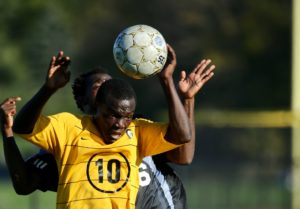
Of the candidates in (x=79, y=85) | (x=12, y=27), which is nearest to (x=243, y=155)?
(x=12, y=27)

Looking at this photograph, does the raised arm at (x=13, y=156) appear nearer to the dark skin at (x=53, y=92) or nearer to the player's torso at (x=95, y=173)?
the dark skin at (x=53, y=92)

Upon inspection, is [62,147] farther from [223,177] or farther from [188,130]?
[223,177]

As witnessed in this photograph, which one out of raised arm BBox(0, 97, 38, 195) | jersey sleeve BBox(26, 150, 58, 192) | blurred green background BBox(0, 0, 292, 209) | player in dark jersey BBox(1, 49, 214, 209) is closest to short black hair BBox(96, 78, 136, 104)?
player in dark jersey BBox(1, 49, 214, 209)

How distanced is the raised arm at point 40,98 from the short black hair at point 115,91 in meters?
0.32

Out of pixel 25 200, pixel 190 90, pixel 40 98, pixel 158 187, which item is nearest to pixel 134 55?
pixel 190 90

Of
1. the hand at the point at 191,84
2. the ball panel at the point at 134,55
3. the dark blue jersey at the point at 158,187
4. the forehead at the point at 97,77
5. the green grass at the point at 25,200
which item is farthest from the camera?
the green grass at the point at 25,200

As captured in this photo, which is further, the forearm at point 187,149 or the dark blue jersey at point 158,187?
the dark blue jersey at point 158,187

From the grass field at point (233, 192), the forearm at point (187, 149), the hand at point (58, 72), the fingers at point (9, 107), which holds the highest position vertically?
the hand at point (58, 72)

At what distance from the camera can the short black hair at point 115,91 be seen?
746cm

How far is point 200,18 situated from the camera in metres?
37.8

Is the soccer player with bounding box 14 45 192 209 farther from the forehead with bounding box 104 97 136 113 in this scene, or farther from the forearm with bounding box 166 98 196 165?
the forearm with bounding box 166 98 196 165

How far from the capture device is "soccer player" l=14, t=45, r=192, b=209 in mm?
7312

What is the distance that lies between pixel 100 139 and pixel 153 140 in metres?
0.34

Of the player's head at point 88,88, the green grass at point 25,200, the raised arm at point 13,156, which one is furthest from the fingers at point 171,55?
the green grass at point 25,200
